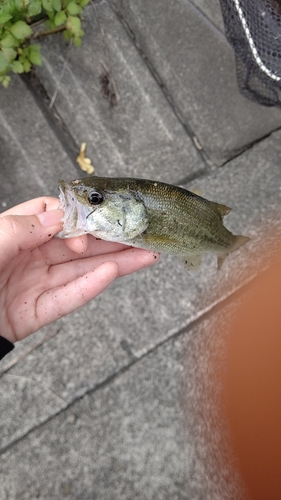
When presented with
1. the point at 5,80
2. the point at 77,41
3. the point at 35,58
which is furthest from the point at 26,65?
the point at 77,41

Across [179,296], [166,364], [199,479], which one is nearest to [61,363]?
[166,364]

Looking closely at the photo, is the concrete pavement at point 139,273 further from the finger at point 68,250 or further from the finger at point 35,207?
the finger at point 35,207

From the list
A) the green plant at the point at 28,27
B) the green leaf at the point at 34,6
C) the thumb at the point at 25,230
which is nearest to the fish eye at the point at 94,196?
the thumb at the point at 25,230

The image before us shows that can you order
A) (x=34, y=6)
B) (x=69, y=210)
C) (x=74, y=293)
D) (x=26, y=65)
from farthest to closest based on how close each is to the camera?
(x=26, y=65), (x=34, y=6), (x=74, y=293), (x=69, y=210)

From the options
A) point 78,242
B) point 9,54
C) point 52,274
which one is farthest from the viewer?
point 9,54

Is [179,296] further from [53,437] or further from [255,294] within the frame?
[53,437]

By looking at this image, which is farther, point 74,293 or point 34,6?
point 34,6

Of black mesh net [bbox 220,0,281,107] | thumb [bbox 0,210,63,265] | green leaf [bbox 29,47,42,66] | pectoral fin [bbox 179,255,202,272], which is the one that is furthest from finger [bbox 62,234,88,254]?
black mesh net [bbox 220,0,281,107]

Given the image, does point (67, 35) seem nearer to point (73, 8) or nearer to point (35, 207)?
point (73, 8)
